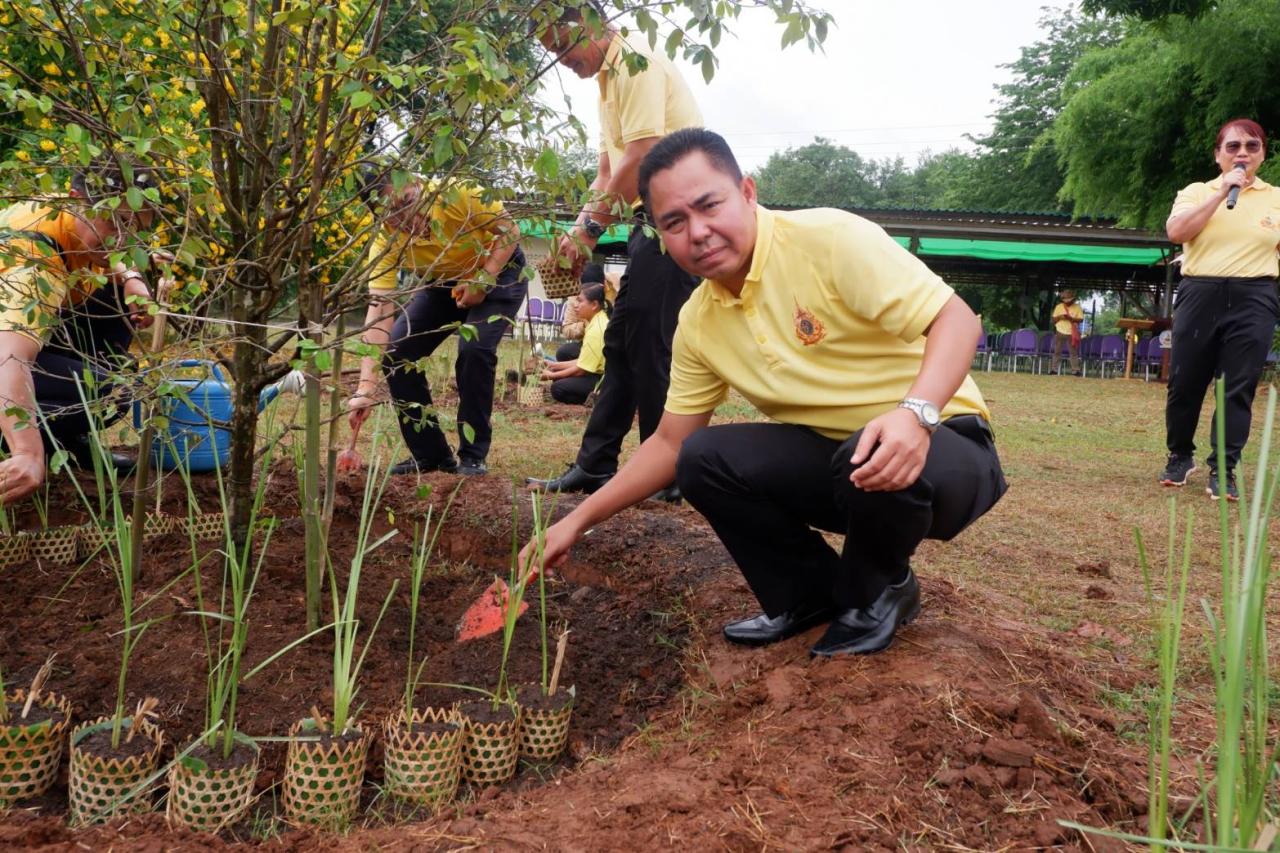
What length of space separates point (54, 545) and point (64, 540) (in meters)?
0.03

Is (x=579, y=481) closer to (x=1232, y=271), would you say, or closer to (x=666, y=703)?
(x=666, y=703)

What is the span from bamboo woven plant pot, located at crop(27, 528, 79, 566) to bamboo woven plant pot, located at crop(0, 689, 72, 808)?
3.63ft

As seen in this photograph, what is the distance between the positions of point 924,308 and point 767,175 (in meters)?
80.2

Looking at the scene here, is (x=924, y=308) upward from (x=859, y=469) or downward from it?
upward

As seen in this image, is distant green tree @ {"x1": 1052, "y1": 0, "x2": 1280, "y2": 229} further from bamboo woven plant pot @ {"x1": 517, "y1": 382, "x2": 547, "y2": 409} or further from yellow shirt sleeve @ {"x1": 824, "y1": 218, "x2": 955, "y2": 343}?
yellow shirt sleeve @ {"x1": 824, "y1": 218, "x2": 955, "y2": 343}

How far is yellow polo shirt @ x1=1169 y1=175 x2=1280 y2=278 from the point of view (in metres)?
4.64

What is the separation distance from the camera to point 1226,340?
471 centimetres

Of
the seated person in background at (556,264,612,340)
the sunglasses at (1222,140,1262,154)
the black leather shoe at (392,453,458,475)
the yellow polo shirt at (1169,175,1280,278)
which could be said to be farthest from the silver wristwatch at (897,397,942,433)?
the seated person in background at (556,264,612,340)

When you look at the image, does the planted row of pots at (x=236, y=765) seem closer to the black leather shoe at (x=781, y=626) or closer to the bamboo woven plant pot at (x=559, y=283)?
the black leather shoe at (x=781, y=626)

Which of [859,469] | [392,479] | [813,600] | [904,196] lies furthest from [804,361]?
[904,196]

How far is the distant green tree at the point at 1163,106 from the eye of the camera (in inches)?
531

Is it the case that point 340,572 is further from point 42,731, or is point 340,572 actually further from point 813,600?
point 813,600

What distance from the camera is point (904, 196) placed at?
6844cm

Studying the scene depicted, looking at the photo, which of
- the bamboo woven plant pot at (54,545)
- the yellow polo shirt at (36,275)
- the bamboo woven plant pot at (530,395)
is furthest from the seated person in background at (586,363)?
the bamboo woven plant pot at (54,545)
